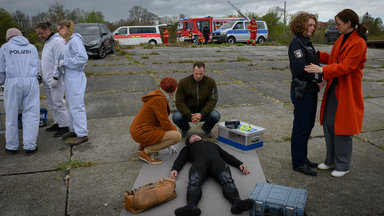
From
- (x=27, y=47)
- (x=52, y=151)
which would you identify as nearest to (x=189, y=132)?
(x=52, y=151)

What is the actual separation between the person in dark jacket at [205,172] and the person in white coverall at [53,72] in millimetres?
2532

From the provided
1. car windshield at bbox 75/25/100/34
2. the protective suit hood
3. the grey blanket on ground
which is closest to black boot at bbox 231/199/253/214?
the grey blanket on ground

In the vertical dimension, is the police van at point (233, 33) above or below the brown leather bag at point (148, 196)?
above

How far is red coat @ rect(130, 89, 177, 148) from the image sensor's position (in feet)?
12.6

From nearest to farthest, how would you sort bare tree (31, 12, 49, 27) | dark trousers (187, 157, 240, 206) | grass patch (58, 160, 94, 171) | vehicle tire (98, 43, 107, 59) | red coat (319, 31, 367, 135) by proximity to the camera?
dark trousers (187, 157, 240, 206)
red coat (319, 31, 367, 135)
grass patch (58, 160, 94, 171)
vehicle tire (98, 43, 107, 59)
bare tree (31, 12, 49, 27)

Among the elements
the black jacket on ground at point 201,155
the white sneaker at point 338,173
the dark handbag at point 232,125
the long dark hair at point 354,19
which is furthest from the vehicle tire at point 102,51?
the white sneaker at point 338,173

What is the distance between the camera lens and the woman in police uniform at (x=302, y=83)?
340 cm

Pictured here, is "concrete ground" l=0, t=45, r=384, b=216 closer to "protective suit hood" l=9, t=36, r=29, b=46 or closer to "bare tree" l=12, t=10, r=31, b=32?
"protective suit hood" l=9, t=36, r=29, b=46

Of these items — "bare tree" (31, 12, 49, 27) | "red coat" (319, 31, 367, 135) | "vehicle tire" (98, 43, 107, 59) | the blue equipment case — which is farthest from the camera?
"bare tree" (31, 12, 49, 27)

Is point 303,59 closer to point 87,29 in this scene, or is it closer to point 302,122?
point 302,122

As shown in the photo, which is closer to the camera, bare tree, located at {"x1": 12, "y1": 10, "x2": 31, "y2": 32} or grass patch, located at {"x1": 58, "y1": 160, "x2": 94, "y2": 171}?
grass patch, located at {"x1": 58, "y1": 160, "x2": 94, "y2": 171}

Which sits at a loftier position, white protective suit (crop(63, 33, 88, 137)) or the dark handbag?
white protective suit (crop(63, 33, 88, 137))

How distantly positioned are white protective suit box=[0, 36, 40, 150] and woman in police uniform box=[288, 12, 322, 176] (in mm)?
3756

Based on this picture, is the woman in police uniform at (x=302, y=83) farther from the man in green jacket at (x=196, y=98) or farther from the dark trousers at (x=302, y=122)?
the man in green jacket at (x=196, y=98)
